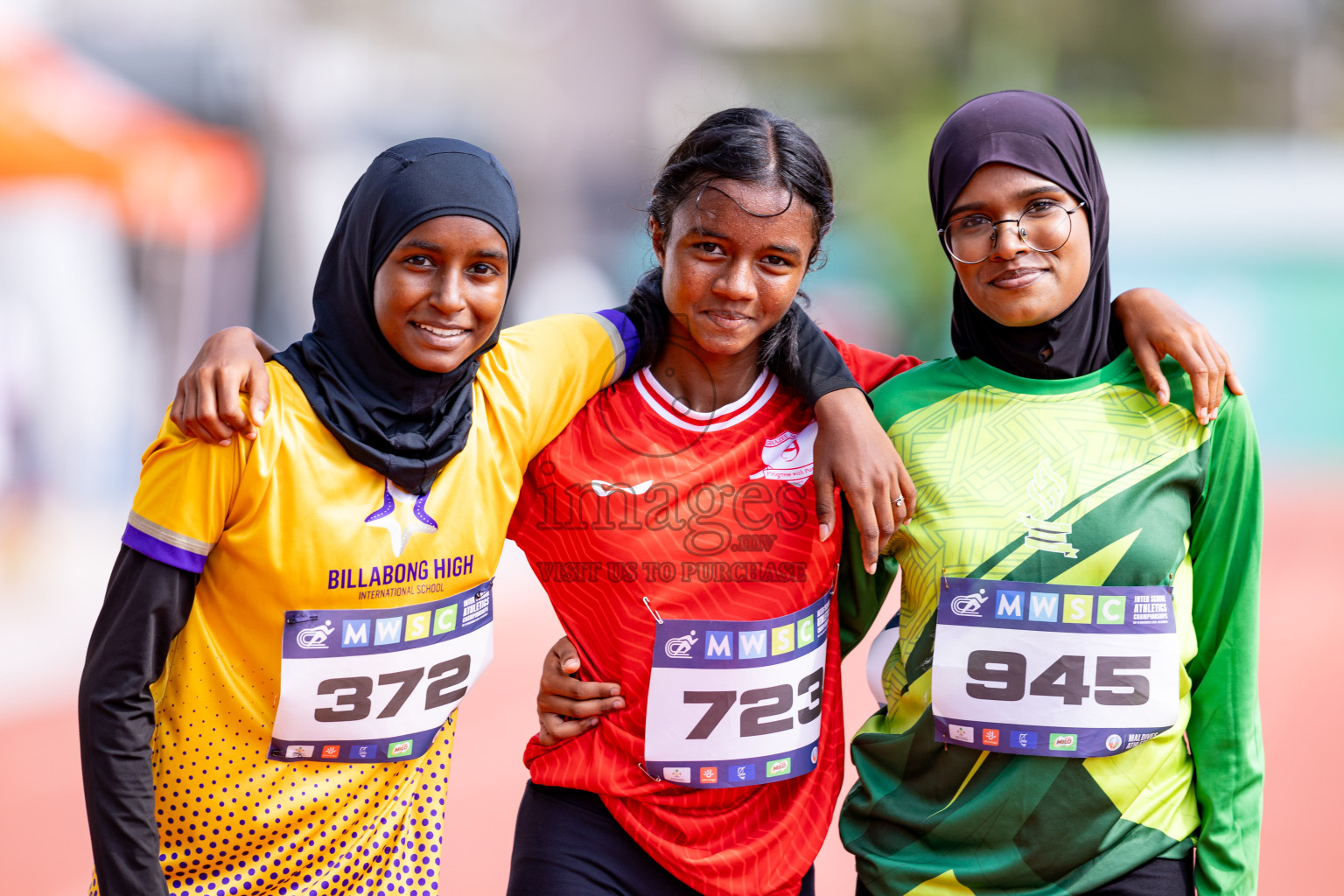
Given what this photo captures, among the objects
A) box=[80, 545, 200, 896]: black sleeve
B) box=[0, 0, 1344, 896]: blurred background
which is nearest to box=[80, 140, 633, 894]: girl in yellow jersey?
box=[80, 545, 200, 896]: black sleeve

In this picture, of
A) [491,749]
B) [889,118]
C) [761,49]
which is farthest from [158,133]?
[761,49]

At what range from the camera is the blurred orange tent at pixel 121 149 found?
31.2 ft

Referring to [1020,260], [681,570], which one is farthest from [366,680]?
[1020,260]

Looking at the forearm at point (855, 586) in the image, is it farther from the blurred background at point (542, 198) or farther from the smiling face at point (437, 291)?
the smiling face at point (437, 291)

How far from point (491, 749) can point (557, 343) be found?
13.2 ft

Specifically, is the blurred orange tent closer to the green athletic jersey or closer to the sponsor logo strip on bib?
the sponsor logo strip on bib

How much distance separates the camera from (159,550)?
216cm

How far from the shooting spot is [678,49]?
29.8m

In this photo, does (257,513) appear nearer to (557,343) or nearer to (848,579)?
(557,343)

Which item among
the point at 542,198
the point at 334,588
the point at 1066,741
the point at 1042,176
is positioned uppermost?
the point at 542,198

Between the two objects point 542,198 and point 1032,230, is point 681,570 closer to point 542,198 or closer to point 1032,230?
point 1032,230

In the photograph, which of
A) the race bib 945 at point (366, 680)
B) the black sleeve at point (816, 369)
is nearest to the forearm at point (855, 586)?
the black sleeve at point (816, 369)

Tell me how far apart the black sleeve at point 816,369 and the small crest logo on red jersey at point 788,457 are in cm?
9

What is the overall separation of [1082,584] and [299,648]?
1.57 m
